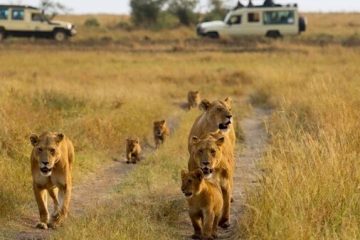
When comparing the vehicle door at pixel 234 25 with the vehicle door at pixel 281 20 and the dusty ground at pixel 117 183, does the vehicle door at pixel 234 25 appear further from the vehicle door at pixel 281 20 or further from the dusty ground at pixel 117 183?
the dusty ground at pixel 117 183

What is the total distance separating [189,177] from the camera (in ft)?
23.2

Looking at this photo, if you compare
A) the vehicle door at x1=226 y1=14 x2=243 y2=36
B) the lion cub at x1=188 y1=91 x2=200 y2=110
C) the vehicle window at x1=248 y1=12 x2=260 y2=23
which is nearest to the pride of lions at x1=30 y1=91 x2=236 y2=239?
the lion cub at x1=188 y1=91 x2=200 y2=110

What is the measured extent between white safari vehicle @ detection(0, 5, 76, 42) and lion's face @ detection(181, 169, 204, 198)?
1445 inches

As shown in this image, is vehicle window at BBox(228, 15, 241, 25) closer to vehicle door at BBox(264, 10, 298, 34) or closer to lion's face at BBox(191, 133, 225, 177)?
vehicle door at BBox(264, 10, 298, 34)

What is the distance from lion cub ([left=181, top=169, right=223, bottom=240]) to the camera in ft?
23.1

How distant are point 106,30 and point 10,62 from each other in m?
24.5

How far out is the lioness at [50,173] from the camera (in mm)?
7566

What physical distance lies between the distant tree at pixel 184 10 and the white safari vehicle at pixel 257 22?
15139mm

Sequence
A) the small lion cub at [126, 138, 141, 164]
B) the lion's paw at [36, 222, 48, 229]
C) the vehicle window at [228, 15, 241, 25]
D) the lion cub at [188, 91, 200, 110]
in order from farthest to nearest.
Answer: the vehicle window at [228, 15, 241, 25] → the lion cub at [188, 91, 200, 110] → the small lion cub at [126, 138, 141, 164] → the lion's paw at [36, 222, 48, 229]

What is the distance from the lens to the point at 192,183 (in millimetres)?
7023

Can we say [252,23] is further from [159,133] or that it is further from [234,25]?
[159,133]

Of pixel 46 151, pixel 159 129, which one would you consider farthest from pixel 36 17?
pixel 46 151

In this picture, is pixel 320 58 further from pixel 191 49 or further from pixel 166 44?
pixel 166 44

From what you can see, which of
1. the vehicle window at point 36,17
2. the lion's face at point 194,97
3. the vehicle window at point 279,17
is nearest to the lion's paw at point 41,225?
the lion's face at point 194,97
